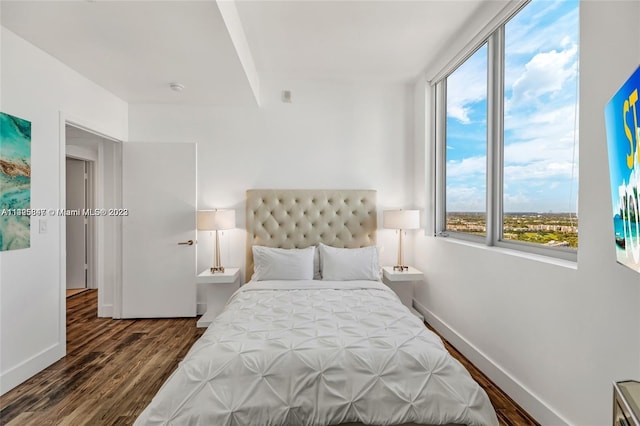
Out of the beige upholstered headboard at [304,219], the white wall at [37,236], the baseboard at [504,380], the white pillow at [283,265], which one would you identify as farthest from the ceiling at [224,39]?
the baseboard at [504,380]

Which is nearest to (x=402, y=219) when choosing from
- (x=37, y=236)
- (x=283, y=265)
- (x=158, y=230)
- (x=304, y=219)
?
(x=304, y=219)

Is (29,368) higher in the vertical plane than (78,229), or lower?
lower

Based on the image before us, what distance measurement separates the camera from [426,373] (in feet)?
5.56

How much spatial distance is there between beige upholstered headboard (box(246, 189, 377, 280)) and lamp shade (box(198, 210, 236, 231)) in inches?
13.4

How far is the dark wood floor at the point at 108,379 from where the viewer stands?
6.89ft

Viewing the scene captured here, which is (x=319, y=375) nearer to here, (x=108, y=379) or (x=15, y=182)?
(x=108, y=379)

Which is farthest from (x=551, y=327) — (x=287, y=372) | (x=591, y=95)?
(x=287, y=372)

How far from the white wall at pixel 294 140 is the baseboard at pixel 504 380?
128 centimetres

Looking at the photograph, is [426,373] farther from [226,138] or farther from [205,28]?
[226,138]

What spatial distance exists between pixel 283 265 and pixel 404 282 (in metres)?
1.52

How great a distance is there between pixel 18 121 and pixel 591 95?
12.2 ft

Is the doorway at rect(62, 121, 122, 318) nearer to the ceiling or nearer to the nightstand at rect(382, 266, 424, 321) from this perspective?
the ceiling

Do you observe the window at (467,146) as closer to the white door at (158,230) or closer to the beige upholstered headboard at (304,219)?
the beige upholstered headboard at (304,219)

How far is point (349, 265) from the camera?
3.48 meters
